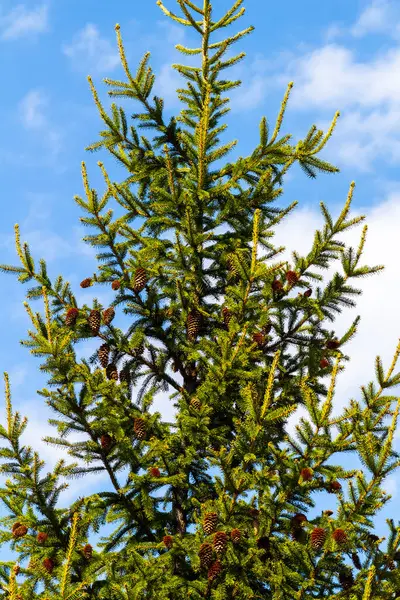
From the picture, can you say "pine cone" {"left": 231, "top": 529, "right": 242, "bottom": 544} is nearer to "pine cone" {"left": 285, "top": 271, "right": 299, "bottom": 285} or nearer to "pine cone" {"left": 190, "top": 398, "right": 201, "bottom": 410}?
"pine cone" {"left": 190, "top": 398, "right": 201, "bottom": 410}

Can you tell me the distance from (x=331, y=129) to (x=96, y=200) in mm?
3408

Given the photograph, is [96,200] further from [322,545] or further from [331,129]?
[322,545]

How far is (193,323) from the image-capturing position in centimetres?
964

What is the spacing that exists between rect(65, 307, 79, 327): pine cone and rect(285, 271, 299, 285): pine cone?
9.18ft

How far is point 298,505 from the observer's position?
7773 mm

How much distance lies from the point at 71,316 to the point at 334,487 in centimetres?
393

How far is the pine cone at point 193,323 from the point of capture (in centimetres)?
962

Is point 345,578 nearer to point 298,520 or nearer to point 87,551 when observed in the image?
point 298,520

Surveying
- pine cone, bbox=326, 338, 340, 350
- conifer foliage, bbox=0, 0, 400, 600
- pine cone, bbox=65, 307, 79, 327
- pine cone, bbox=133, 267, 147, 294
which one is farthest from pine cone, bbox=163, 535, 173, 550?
pine cone, bbox=326, 338, 340, 350

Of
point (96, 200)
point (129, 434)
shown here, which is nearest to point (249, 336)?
point (129, 434)

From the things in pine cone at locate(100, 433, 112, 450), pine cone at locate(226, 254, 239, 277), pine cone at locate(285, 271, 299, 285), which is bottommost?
pine cone at locate(100, 433, 112, 450)

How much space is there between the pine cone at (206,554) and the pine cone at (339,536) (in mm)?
1284

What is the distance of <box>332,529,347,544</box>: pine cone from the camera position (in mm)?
6496

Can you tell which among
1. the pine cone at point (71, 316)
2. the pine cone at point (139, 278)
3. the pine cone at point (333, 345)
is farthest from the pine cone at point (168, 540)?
the pine cone at point (333, 345)
